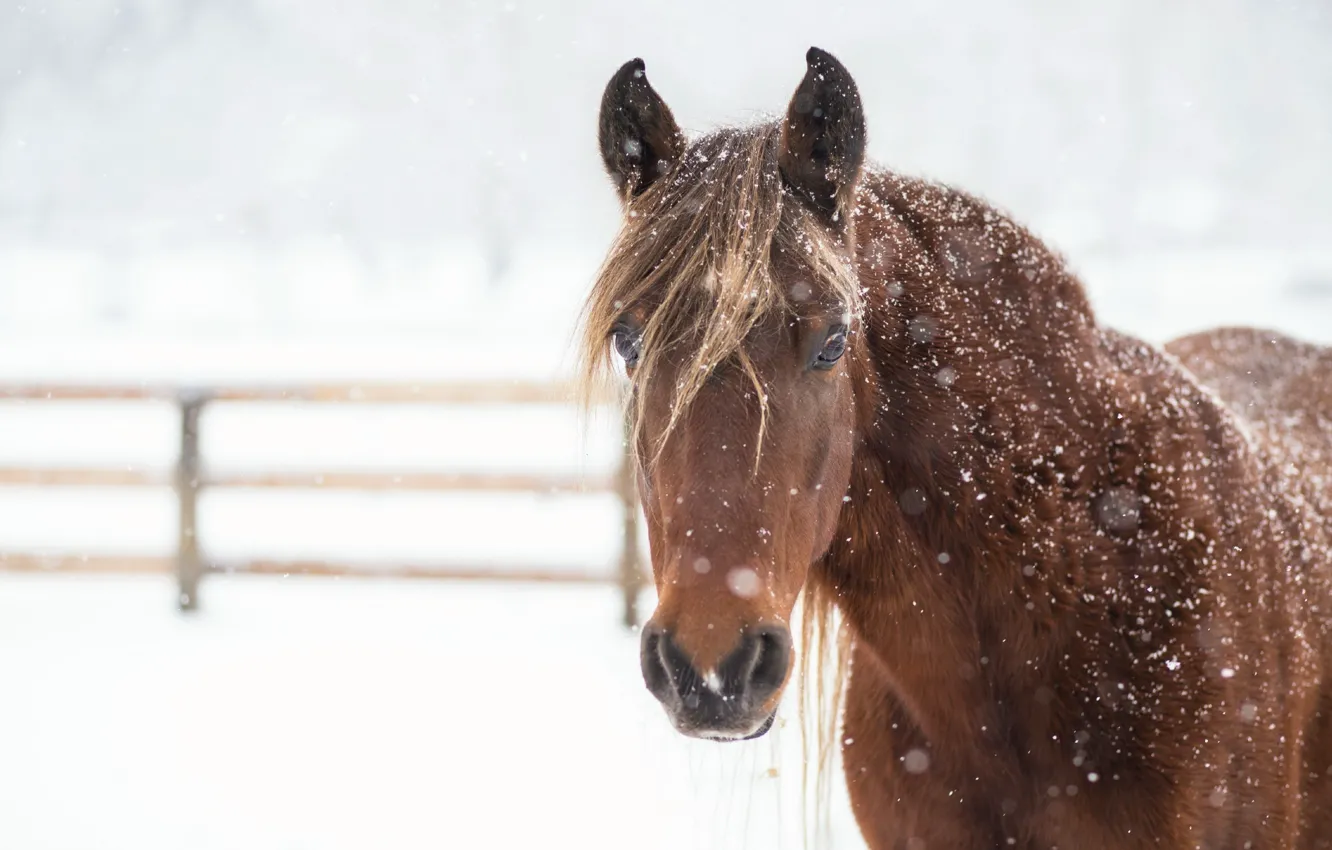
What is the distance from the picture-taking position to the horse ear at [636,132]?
68.8 inches

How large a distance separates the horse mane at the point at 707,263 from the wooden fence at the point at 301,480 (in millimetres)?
4661

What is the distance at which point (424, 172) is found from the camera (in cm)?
5159

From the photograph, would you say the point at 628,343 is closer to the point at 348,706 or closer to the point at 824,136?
the point at 824,136

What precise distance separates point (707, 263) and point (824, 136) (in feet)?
1.08

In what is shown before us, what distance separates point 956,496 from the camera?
1.76m

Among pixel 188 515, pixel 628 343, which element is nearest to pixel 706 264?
pixel 628 343

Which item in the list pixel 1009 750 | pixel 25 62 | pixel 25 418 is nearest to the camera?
pixel 1009 750

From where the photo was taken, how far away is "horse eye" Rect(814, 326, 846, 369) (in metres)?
1.56

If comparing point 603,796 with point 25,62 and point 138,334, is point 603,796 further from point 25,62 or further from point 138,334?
point 25,62

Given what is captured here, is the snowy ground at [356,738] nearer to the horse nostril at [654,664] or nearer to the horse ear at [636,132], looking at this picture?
the horse nostril at [654,664]

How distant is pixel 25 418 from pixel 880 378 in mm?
23437

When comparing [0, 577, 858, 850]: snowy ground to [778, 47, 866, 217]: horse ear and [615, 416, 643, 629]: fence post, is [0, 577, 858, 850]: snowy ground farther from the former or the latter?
[778, 47, 866, 217]: horse ear

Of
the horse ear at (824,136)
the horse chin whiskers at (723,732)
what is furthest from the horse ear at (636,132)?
the horse chin whiskers at (723,732)

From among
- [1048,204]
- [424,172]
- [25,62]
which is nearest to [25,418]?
[424,172]
